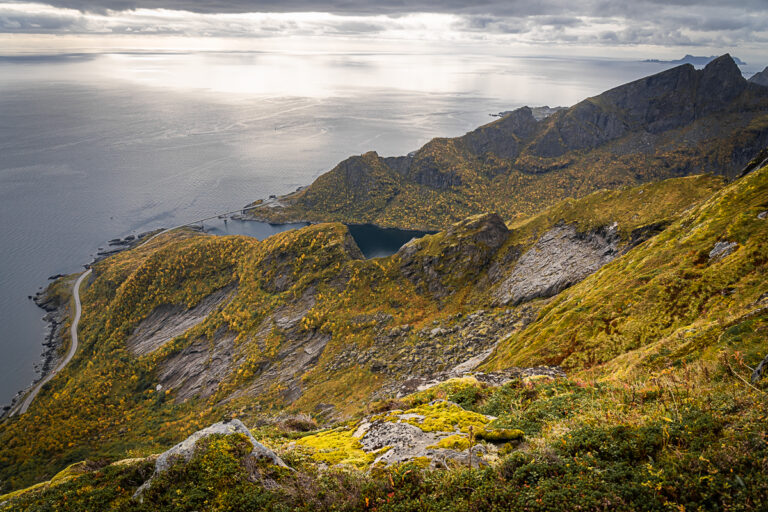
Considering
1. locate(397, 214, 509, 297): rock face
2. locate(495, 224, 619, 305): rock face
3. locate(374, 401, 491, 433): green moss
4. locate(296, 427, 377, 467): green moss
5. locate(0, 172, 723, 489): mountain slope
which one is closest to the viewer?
locate(296, 427, 377, 467): green moss

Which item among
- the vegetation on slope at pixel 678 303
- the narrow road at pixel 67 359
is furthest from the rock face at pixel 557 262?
the narrow road at pixel 67 359

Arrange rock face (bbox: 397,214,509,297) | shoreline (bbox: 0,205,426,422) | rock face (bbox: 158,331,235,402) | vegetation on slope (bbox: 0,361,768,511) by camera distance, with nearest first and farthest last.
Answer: vegetation on slope (bbox: 0,361,768,511) < rock face (bbox: 158,331,235,402) < rock face (bbox: 397,214,509,297) < shoreline (bbox: 0,205,426,422)

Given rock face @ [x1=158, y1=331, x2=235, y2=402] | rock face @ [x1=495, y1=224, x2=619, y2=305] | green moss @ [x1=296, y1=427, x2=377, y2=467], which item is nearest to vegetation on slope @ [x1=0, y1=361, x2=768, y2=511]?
green moss @ [x1=296, y1=427, x2=377, y2=467]

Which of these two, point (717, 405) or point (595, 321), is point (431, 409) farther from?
point (595, 321)

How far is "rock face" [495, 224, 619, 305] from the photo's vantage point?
168 feet

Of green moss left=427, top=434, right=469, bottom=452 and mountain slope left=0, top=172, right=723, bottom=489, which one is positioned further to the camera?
mountain slope left=0, top=172, right=723, bottom=489

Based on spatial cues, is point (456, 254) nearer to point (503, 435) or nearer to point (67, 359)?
point (503, 435)

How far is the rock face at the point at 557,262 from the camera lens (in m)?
51.3

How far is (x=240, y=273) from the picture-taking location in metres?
93.1

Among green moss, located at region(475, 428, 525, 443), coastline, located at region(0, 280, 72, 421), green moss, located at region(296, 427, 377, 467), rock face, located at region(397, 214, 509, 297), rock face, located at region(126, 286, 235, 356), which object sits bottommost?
coastline, located at region(0, 280, 72, 421)

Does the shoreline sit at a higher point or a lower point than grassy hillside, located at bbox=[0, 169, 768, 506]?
lower

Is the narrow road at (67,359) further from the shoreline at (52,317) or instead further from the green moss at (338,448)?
the green moss at (338,448)

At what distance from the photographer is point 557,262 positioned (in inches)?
2235

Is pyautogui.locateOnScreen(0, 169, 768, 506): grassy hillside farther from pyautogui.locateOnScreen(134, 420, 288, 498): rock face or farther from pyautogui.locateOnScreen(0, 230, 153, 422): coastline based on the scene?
pyautogui.locateOnScreen(0, 230, 153, 422): coastline
